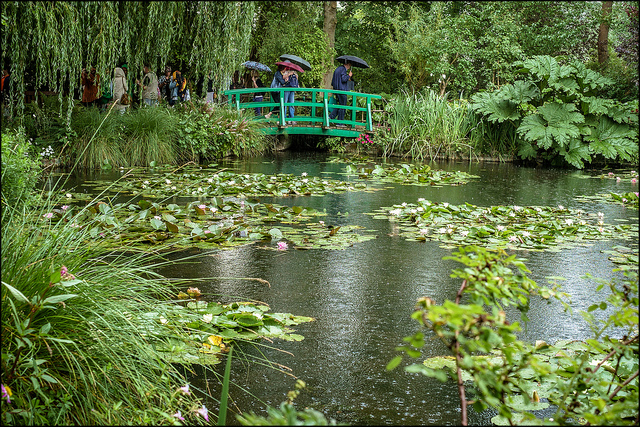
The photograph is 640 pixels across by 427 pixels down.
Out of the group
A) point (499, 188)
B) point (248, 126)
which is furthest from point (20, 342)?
point (248, 126)

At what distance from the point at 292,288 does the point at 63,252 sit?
2064 millimetres

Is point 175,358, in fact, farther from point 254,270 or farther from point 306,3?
point 306,3

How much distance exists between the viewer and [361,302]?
4.49m

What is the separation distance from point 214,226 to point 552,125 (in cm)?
1028

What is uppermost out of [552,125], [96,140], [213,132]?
[552,125]

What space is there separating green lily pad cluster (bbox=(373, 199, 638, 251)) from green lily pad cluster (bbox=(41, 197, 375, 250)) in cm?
78

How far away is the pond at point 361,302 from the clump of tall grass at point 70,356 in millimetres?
406

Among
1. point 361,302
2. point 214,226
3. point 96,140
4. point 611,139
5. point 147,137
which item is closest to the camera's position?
point 361,302

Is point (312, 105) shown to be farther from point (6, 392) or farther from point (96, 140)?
point (6, 392)

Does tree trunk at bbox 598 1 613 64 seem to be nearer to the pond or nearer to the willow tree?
the pond

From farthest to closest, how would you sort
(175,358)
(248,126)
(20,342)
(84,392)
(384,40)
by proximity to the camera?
(384,40), (248,126), (175,358), (84,392), (20,342)

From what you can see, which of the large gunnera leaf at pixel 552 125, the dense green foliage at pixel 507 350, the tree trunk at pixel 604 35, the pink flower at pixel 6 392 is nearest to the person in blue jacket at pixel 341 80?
the large gunnera leaf at pixel 552 125

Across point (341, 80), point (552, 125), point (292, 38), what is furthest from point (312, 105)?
point (552, 125)

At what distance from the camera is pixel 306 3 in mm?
21344
